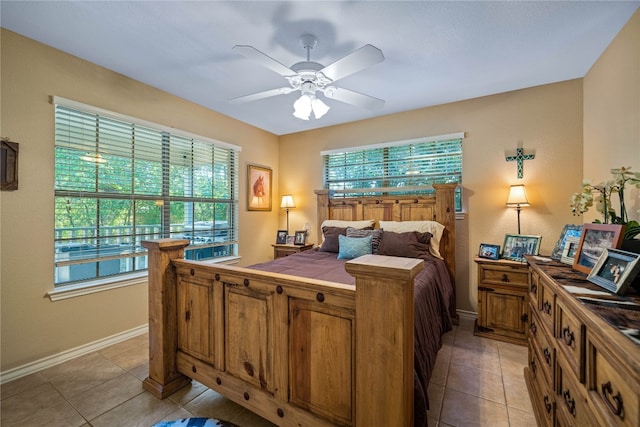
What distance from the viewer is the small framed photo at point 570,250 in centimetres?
162

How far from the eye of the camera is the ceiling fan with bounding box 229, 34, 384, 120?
169cm

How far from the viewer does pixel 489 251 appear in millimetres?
2865

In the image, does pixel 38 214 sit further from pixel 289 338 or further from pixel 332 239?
pixel 332 239

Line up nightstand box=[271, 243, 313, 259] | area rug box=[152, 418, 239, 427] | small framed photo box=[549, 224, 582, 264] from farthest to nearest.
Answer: nightstand box=[271, 243, 313, 259], small framed photo box=[549, 224, 582, 264], area rug box=[152, 418, 239, 427]

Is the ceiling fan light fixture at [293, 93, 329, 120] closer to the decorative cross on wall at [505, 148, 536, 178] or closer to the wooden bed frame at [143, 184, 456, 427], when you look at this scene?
the wooden bed frame at [143, 184, 456, 427]

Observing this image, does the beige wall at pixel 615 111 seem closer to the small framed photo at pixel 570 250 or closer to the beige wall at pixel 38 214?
the small framed photo at pixel 570 250

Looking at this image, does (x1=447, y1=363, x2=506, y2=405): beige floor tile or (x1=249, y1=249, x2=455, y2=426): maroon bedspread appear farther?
(x1=447, y1=363, x2=506, y2=405): beige floor tile

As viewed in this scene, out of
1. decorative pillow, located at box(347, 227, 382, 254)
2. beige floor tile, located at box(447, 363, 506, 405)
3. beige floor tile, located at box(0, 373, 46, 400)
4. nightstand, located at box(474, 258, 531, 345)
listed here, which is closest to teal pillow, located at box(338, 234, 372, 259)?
decorative pillow, located at box(347, 227, 382, 254)

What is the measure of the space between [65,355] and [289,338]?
2274 millimetres

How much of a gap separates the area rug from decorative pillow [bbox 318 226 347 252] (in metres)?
2.04

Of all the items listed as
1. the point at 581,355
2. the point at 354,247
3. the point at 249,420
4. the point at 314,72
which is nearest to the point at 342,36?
the point at 314,72

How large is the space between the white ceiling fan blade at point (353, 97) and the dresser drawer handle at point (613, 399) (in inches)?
80.0

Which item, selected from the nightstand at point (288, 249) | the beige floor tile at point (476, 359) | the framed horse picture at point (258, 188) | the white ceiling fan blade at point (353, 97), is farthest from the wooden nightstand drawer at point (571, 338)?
the framed horse picture at point (258, 188)

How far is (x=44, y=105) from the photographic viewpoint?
88.7 inches
